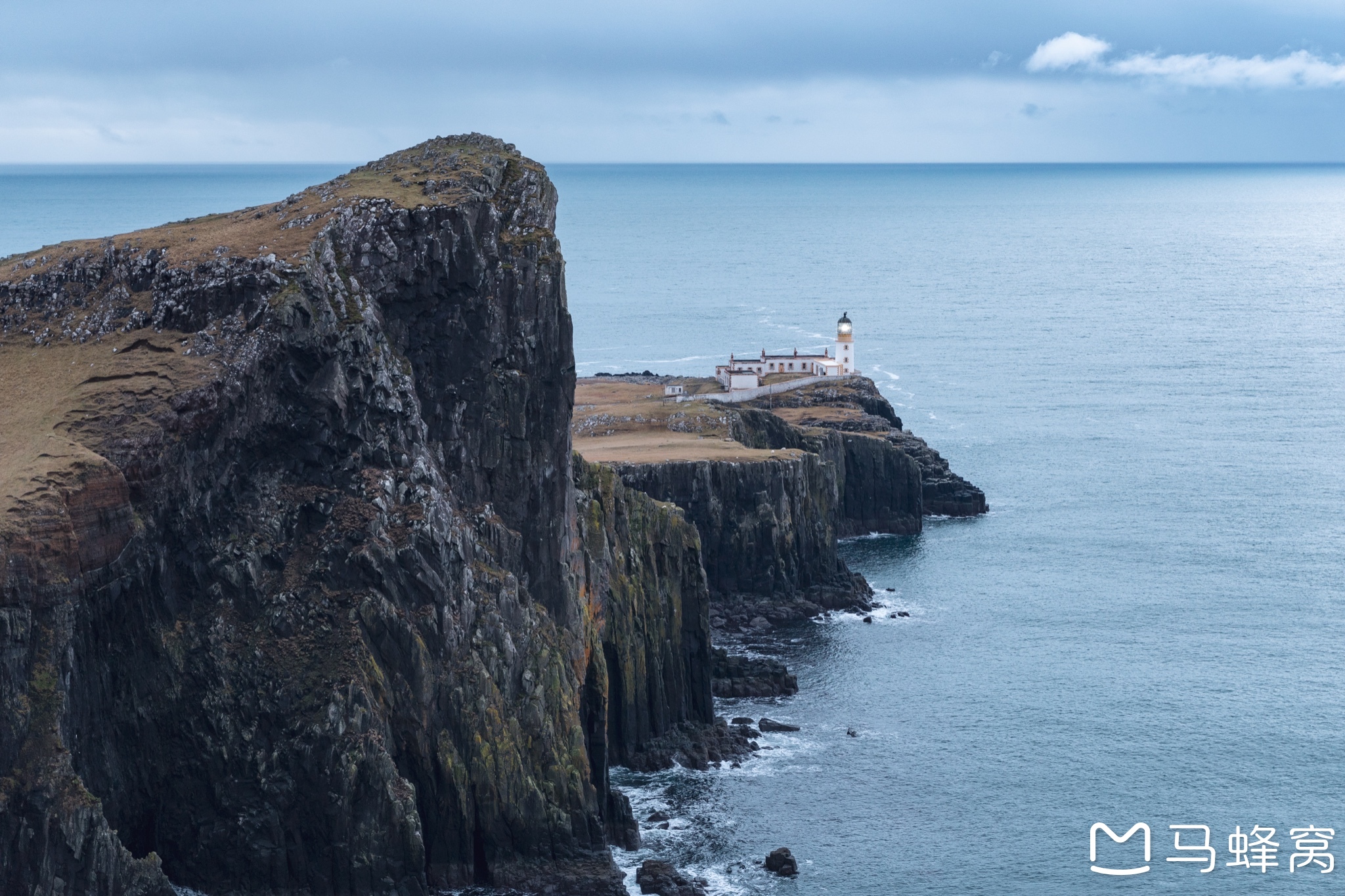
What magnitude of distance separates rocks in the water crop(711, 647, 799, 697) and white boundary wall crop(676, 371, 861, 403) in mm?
62265

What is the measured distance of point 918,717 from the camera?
106 meters

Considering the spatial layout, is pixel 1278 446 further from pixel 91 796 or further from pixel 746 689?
pixel 91 796

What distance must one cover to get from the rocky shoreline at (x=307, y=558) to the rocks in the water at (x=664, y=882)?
568 millimetres

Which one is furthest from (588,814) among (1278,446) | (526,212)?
(1278,446)

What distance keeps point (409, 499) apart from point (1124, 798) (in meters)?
39.7

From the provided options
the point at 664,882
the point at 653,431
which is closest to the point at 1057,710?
the point at 664,882

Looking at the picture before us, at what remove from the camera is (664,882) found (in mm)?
78812

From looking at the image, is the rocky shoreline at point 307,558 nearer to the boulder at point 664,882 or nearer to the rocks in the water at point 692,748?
the boulder at point 664,882

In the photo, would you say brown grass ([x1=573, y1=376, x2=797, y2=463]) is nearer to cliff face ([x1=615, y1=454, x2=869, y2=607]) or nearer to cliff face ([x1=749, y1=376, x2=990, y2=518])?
cliff face ([x1=615, y1=454, x2=869, y2=607])

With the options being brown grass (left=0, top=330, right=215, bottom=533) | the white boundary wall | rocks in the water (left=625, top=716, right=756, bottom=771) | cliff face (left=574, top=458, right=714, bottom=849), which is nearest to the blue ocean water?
rocks in the water (left=625, top=716, right=756, bottom=771)

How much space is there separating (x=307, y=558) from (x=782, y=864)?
2529 centimetres

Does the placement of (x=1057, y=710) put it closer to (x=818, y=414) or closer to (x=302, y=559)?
(x=302, y=559)

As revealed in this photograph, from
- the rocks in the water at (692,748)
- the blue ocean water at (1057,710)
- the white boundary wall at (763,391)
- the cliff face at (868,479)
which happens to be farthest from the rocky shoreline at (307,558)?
the white boundary wall at (763,391)

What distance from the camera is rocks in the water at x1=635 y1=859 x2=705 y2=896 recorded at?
7831 centimetres
